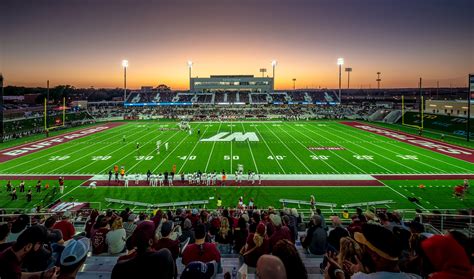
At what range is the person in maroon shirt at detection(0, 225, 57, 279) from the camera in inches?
142

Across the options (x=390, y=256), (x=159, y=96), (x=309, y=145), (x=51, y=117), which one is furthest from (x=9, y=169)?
(x=159, y=96)

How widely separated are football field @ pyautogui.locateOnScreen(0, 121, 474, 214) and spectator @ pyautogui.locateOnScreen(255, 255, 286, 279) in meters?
16.4

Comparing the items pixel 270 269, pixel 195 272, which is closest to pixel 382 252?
pixel 270 269

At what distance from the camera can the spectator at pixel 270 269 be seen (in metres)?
2.44

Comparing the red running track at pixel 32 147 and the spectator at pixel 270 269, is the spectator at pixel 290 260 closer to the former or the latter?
the spectator at pixel 270 269

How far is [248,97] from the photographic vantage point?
105m

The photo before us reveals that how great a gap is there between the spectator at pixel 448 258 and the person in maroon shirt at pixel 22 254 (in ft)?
12.4

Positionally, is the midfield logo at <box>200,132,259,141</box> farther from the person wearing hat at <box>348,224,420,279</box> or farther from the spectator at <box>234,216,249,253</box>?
the person wearing hat at <box>348,224,420,279</box>

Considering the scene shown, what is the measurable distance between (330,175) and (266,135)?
2231 centimetres

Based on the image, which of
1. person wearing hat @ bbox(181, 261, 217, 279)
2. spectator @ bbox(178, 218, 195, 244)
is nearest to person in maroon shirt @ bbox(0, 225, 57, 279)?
person wearing hat @ bbox(181, 261, 217, 279)

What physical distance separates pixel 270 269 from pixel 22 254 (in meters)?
3.06

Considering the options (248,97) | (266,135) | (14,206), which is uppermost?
(248,97)

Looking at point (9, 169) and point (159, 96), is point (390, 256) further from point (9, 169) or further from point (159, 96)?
point (159, 96)

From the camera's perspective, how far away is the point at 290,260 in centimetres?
265
